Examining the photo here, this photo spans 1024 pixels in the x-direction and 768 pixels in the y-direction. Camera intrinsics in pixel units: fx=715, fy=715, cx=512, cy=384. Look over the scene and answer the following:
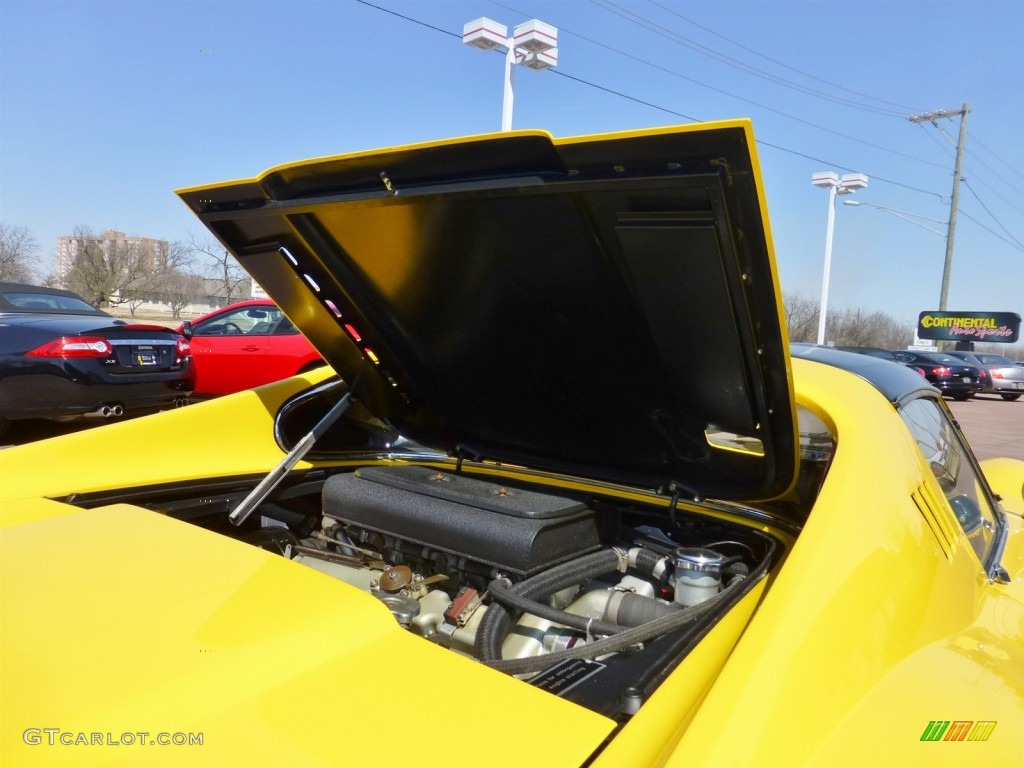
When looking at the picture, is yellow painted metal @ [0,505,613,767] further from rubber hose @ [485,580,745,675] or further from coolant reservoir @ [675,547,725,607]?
coolant reservoir @ [675,547,725,607]

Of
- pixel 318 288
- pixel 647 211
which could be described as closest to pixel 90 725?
pixel 647 211

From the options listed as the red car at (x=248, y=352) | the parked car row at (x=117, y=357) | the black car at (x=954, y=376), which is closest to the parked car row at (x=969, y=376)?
the black car at (x=954, y=376)

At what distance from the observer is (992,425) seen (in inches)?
534

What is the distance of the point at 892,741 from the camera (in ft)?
3.63

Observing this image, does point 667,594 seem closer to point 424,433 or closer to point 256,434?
point 424,433

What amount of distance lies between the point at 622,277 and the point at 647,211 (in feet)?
0.78

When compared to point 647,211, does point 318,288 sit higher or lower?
lower

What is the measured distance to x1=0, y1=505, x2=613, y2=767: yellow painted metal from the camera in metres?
0.93

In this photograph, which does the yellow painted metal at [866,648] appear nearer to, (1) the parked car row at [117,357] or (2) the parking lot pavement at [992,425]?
(1) the parked car row at [117,357]

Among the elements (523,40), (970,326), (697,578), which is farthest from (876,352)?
(970,326)

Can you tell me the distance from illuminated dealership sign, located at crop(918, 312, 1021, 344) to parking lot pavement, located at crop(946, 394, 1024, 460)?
11495mm

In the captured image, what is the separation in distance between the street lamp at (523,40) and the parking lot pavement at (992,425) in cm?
1172

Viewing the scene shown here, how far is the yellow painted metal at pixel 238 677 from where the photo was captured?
93 centimetres

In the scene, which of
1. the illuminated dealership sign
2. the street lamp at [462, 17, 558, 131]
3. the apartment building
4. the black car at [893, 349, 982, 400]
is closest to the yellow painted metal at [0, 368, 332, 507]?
the street lamp at [462, 17, 558, 131]
